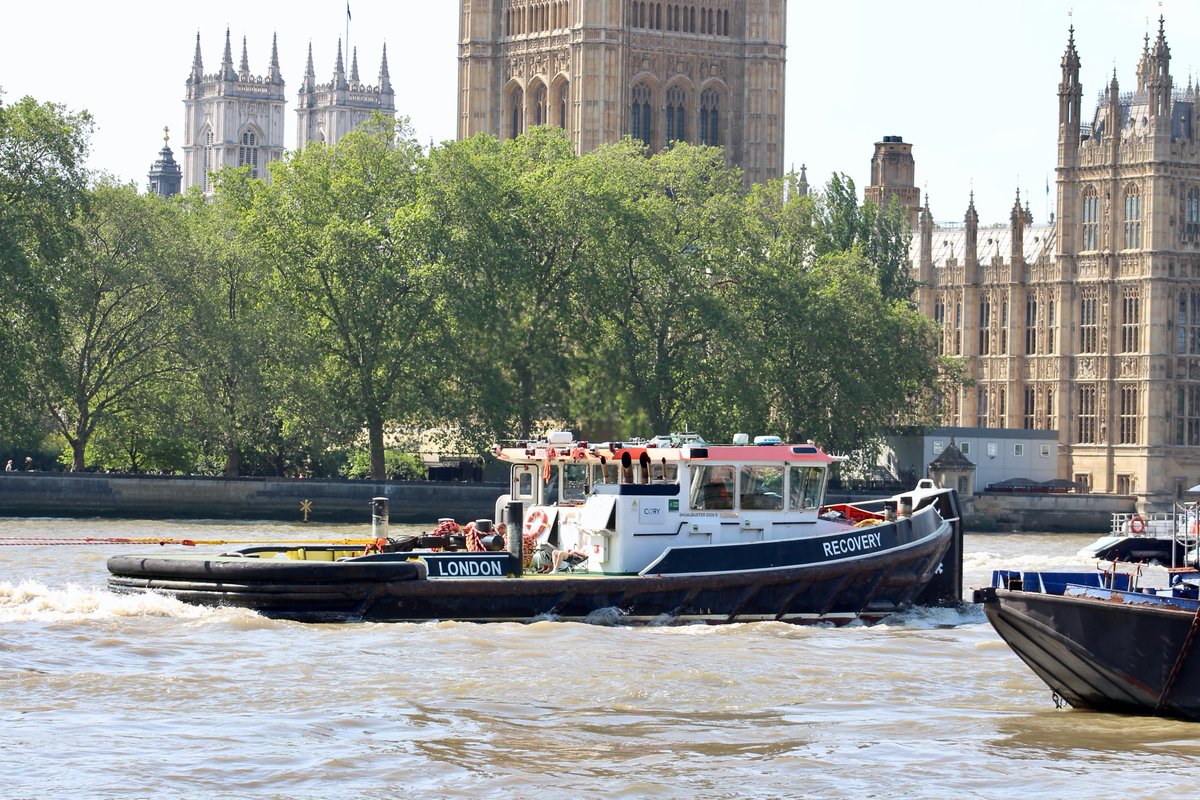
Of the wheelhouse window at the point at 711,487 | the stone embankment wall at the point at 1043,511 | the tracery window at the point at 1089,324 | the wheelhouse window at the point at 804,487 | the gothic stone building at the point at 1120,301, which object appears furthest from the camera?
the tracery window at the point at 1089,324

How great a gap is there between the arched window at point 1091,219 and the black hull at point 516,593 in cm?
6390

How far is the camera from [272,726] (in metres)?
26.0

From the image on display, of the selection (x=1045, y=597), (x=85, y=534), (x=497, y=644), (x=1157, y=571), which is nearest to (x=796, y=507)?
(x=497, y=644)

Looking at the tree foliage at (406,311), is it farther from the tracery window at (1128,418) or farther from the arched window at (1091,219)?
the arched window at (1091,219)

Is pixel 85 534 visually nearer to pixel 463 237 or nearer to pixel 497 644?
pixel 463 237

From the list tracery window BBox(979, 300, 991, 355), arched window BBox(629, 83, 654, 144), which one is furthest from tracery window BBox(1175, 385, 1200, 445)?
arched window BBox(629, 83, 654, 144)

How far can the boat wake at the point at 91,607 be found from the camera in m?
34.6

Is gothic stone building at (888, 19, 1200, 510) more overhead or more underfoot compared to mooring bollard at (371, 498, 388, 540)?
more overhead

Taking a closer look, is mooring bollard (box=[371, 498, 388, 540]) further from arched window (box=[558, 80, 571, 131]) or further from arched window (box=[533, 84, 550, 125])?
arched window (box=[533, 84, 550, 125])

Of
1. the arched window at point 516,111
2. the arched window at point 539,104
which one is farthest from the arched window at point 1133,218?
the arched window at point 516,111

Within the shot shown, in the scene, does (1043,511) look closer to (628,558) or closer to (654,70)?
(654,70)

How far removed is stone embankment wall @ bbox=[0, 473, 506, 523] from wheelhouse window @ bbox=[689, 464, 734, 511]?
3644 centimetres

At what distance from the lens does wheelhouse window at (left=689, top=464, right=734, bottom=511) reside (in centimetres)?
3728

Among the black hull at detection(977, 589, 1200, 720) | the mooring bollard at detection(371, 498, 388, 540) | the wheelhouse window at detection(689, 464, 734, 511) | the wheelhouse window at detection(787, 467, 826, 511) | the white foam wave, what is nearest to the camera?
the black hull at detection(977, 589, 1200, 720)
